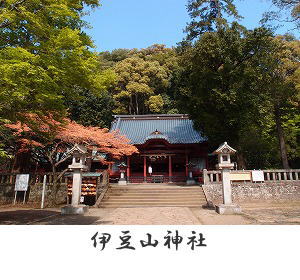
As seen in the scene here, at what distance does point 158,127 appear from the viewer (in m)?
26.8

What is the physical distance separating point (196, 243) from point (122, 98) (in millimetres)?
36746

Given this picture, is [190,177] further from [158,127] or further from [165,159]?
[158,127]

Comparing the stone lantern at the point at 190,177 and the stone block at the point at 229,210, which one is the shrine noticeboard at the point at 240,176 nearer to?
the stone block at the point at 229,210

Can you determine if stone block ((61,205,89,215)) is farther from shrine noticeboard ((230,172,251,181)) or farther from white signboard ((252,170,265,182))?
white signboard ((252,170,265,182))

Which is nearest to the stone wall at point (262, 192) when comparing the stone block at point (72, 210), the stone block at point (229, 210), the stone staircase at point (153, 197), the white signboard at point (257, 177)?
the white signboard at point (257, 177)

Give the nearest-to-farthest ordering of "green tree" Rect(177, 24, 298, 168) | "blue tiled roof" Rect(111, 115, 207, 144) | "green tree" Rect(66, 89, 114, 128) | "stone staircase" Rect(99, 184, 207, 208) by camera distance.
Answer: "stone staircase" Rect(99, 184, 207, 208)
"green tree" Rect(177, 24, 298, 168)
"blue tiled roof" Rect(111, 115, 207, 144)
"green tree" Rect(66, 89, 114, 128)

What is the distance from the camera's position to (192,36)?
1894 cm

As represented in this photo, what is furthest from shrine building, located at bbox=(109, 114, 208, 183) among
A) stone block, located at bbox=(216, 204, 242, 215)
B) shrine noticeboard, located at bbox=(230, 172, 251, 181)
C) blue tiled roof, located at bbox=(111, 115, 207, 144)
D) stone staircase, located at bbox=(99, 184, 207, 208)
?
stone block, located at bbox=(216, 204, 242, 215)

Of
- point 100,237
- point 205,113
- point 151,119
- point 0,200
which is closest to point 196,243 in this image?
point 100,237

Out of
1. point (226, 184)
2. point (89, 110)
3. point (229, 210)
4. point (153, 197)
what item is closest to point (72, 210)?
point (153, 197)

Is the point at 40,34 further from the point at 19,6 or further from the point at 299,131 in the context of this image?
the point at 299,131

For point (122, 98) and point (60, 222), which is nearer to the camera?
point (60, 222)

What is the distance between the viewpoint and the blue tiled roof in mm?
22656

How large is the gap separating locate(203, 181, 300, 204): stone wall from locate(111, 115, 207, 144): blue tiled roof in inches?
308
